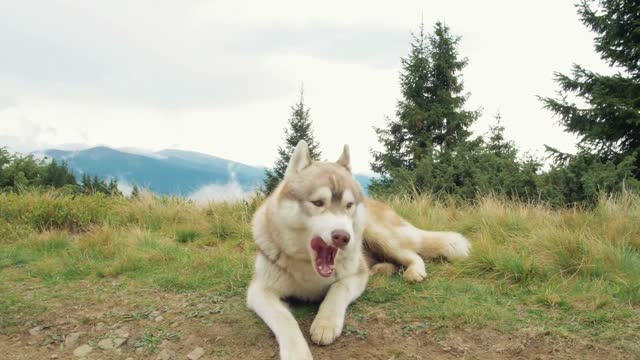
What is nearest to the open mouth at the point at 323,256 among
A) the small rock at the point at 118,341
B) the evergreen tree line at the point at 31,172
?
the small rock at the point at 118,341

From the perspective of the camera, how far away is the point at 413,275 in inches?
153

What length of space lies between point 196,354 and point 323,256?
0.97 m

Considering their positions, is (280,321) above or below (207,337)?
above

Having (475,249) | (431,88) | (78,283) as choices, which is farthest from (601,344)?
(431,88)

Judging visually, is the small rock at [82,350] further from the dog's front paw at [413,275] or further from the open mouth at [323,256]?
the dog's front paw at [413,275]

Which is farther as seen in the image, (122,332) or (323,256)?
(122,332)

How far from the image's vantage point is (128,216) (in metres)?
6.94

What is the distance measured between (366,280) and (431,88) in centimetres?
1565

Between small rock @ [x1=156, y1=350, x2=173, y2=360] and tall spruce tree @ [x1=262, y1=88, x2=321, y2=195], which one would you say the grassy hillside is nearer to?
small rock @ [x1=156, y1=350, x2=173, y2=360]

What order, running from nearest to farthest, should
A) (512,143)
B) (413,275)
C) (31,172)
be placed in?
(413,275) → (512,143) → (31,172)

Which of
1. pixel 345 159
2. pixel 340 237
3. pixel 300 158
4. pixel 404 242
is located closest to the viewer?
pixel 340 237

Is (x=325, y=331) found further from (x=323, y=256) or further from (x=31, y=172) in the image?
(x=31, y=172)

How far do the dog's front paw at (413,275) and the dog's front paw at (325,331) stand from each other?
112 cm

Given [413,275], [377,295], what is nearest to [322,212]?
[377,295]
